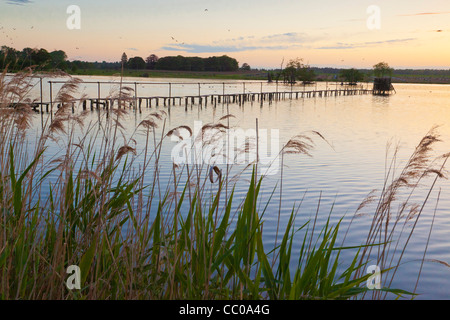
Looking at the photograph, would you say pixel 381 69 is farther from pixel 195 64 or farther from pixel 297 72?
pixel 195 64

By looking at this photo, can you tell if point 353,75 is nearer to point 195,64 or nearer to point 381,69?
point 381,69

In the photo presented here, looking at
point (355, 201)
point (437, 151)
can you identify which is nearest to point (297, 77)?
point (437, 151)

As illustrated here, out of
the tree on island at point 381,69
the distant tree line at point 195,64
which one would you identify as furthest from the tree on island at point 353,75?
the distant tree line at point 195,64

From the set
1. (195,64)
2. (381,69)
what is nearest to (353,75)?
(381,69)

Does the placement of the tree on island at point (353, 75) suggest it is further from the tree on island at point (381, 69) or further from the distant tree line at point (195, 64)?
the distant tree line at point (195, 64)

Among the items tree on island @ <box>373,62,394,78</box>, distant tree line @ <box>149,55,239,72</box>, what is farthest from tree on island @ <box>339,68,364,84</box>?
distant tree line @ <box>149,55,239,72</box>

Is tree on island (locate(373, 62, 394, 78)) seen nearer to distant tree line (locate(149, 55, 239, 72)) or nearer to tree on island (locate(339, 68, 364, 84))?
tree on island (locate(339, 68, 364, 84))

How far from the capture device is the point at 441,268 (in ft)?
22.1
